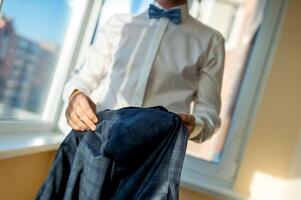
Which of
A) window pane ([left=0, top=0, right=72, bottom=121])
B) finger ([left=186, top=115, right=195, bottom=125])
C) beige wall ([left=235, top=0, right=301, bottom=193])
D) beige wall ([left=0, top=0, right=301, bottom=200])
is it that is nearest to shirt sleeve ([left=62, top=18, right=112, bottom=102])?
window pane ([left=0, top=0, right=72, bottom=121])

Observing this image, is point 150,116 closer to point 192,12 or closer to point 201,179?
point 201,179

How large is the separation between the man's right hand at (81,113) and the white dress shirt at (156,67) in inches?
3.1

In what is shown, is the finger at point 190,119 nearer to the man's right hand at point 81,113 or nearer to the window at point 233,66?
the man's right hand at point 81,113

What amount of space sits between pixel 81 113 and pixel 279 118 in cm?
94

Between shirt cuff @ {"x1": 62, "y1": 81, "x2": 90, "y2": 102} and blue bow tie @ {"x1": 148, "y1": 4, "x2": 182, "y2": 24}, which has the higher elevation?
blue bow tie @ {"x1": 148, "y1": 4, "x2": 182, "y2": 24}

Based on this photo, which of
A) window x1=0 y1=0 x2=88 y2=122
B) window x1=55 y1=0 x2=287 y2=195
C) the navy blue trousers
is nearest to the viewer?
the navy blue trousers

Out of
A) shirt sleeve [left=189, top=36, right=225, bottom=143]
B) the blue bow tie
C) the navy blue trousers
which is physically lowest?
the navy blue trousers

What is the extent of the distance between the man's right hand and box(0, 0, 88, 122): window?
42 centimetres

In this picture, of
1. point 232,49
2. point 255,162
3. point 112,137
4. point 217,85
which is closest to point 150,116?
point 112,137

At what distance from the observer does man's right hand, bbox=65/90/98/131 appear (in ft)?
3.14

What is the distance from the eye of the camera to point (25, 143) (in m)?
1.25

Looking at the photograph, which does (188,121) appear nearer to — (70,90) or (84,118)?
(84,118)

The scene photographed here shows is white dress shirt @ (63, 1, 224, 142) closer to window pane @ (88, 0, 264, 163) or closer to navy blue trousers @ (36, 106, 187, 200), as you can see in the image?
navy blue trousers @ (36, 106, 187, 200)

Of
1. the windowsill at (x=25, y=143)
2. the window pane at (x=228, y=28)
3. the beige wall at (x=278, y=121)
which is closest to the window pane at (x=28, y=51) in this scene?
the windowsill at (x=25, y=143)
